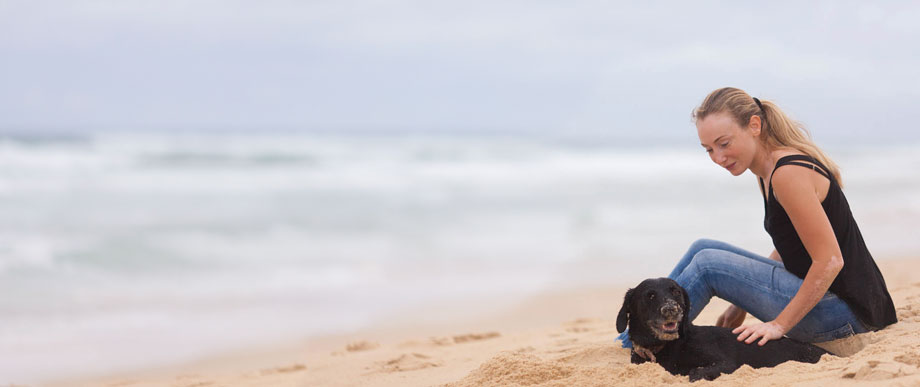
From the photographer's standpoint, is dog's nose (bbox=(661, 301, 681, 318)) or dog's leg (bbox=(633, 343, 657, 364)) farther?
dog's leg (bbox=(633, 343, 657, 364))

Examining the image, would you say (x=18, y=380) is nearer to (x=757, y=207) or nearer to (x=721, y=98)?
(x=721, y=98)

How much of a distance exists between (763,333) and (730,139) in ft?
2.73

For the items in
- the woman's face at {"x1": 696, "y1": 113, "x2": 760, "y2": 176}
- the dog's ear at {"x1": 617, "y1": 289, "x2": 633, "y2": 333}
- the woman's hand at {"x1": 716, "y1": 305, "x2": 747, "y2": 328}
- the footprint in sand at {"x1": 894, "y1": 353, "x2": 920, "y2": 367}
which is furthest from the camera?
the woman's hand at {"x1": 716, "y1": 305, "x2": 747, "y2": 328}

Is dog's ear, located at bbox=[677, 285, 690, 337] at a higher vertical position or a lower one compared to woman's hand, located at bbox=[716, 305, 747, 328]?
higher

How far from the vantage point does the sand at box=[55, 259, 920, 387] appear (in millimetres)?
2898

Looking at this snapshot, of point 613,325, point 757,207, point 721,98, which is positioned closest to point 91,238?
point 613,325

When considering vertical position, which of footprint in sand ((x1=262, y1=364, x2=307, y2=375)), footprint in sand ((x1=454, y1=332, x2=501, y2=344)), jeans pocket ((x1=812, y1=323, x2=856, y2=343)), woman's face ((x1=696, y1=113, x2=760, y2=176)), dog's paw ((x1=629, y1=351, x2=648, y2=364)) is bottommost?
jeans pocket ((x1=812, y1=323, x2=856, y2=343))

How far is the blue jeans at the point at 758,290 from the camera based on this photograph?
10.5ft

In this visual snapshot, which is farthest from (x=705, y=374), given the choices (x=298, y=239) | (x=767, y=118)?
(x=298, y=239)

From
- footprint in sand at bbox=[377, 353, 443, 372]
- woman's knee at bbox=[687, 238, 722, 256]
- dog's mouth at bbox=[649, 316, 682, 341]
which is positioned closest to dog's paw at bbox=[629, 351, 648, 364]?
dog's mouth at bbox=[649, 316, 682, 341]

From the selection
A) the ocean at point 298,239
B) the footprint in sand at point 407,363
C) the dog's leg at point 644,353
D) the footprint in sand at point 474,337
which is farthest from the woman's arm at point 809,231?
the ocean at point 298,239

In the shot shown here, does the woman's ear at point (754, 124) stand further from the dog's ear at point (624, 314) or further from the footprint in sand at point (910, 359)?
the footprint in sand at point (910, 359)

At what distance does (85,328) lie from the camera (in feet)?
19.2

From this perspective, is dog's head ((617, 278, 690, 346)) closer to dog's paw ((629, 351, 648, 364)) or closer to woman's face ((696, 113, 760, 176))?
dog's paw ((629, 351, 648, 364))
